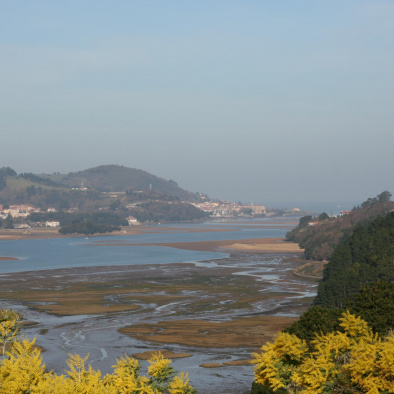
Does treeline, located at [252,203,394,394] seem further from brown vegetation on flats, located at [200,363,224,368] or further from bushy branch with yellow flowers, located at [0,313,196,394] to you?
brown vegetation on flats, located at [200,363,224,368]

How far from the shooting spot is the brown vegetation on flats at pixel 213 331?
6216cm

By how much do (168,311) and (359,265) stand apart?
848 inches

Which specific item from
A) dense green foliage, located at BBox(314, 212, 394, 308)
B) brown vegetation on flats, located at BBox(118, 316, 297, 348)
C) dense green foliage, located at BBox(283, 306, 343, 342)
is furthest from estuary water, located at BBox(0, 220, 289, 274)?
dense green foliage, located at BBox(283, 306, 343, 342)

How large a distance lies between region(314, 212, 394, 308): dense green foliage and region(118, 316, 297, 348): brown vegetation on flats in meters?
5.35

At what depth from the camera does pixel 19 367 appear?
29.8 meters

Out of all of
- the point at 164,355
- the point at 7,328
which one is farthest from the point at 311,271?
the point at 7,328

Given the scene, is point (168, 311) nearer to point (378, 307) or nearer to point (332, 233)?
point (378, 307)

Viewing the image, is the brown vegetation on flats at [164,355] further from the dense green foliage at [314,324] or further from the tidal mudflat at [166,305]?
the dense green foliage at [314,324]

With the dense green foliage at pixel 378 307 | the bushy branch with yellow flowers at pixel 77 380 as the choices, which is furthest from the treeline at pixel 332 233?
the bushy branch with yellow flowers at pixel 77 380

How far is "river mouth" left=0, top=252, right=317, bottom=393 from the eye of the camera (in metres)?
56.6

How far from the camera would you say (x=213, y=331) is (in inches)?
2625

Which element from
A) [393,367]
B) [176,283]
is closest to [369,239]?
[176,283]

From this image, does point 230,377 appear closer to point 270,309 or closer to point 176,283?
point 270,309

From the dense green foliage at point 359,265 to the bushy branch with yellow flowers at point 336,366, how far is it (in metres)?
30.3
